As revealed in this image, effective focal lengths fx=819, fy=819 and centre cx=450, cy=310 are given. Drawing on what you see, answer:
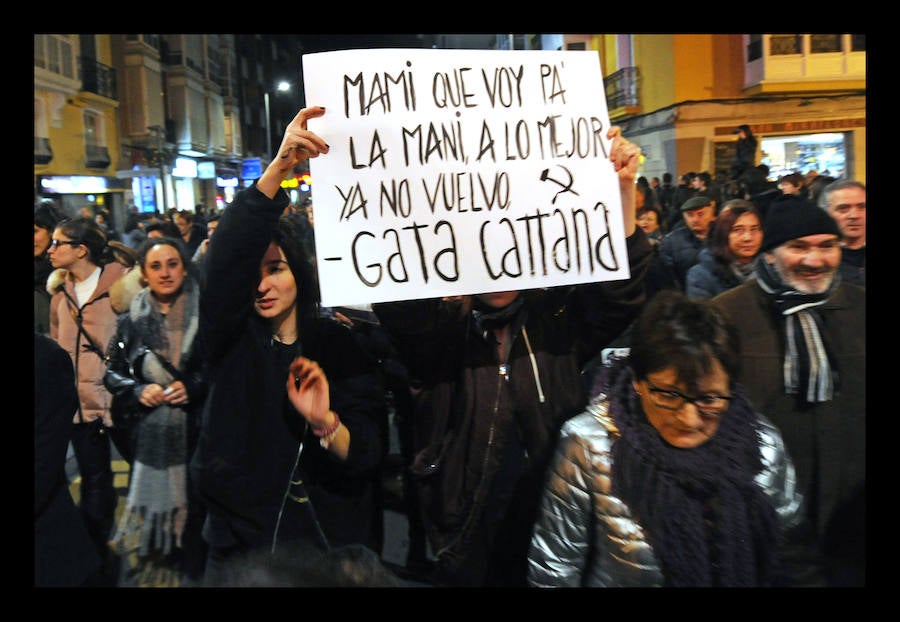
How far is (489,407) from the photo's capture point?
3.09m

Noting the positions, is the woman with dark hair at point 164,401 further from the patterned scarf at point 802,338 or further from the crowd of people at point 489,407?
the patterned scarf at point 802,338

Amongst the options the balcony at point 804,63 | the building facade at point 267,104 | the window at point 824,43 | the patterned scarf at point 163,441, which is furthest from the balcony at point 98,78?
the window at point 824,43

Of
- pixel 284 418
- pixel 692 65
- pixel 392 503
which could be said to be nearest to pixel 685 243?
pixel 692 65

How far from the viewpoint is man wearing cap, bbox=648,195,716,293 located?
130 inches

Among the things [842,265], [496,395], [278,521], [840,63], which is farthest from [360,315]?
[840,63]

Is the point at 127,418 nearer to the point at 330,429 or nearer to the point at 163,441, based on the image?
the point at 163,441

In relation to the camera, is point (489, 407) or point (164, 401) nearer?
point (489, 407)

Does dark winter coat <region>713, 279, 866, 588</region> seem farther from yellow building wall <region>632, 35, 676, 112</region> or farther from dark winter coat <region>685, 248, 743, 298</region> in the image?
yellow building wall <region>632, 35, 676, 112</region>

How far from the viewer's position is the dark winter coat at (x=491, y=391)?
310 centimetres

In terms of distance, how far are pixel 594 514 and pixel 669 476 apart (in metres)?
0.30

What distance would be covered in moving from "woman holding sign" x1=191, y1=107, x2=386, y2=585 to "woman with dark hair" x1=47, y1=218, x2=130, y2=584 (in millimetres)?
506

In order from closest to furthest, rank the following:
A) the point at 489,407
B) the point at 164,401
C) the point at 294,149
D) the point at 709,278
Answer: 1. the point at 294,149
2. the point at 489,407
3. the point at 164,401
4. the point at 709,278

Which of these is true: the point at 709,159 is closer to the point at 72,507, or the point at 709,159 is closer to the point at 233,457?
the point at 233,457

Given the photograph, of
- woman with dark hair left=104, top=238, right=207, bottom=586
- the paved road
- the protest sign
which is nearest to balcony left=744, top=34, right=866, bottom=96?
the protest sign
